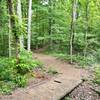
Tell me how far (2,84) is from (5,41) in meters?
6.19

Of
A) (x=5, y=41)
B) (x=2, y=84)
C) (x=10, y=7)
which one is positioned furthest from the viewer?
(x=5, y=41)

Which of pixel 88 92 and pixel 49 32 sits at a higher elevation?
pixel 49 32

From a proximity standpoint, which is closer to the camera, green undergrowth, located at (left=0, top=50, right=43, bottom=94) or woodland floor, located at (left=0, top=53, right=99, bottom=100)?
woodland floor, located at (left=0, top=53, right=99, bottom=100)

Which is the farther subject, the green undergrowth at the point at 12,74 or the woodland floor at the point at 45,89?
the green undergrowth at the point at 12,74

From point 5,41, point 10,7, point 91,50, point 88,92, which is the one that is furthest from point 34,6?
point 88,92

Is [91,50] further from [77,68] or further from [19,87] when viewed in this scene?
[19,87]

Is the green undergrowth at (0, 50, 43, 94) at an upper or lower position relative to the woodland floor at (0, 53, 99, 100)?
upper

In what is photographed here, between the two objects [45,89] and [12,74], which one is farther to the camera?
[12,74]

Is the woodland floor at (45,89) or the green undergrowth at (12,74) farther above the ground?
the green undergrowth at (12,74)

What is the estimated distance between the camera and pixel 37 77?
402 inches

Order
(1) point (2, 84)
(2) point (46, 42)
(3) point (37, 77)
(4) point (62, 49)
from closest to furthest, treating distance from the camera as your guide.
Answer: (1) point (2, 84) < (3) point (37, 77) < (4) point (62, 49) < (2) point (46, 42)

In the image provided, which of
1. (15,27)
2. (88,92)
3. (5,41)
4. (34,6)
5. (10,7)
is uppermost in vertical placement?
(34,6)

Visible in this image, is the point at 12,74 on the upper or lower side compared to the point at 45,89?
upper

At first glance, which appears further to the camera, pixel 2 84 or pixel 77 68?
pixel 77 68
